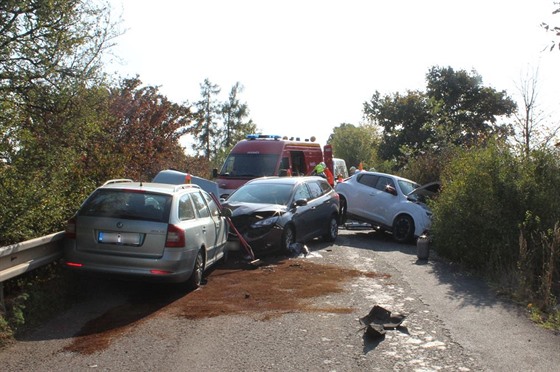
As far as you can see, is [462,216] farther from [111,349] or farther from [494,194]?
[111,349]

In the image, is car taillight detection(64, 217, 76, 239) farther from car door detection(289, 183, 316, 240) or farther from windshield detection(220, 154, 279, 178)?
windshield detection(220, 154, 279, 178)

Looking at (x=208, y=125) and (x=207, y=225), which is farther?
(x=208, y=125)

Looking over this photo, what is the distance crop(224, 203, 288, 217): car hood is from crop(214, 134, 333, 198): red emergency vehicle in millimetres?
4650

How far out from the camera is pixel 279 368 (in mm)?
5637

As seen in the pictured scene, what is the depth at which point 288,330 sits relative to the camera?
6.89 m

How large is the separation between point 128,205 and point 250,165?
33.2ft

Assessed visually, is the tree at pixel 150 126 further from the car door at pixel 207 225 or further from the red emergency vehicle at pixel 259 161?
the car door at pixel 207 225

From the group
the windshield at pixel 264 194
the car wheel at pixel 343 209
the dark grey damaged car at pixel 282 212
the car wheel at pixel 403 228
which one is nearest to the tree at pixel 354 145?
the car wheel at pixel 343 209

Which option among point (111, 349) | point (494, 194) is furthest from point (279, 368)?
point (494, 194)

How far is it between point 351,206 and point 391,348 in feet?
38.3

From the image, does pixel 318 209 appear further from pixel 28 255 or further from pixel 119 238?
pixel 28 255

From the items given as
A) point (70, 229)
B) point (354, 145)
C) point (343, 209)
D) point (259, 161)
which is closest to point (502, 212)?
point (70, 229)

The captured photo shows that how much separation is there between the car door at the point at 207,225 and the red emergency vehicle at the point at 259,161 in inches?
279

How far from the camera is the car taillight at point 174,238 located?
830 cm
